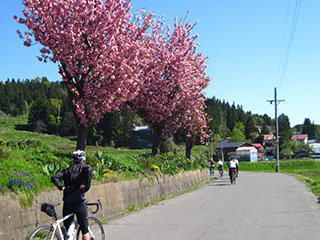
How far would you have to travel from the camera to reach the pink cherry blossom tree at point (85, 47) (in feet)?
38.5

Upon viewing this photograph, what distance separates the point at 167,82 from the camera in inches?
785

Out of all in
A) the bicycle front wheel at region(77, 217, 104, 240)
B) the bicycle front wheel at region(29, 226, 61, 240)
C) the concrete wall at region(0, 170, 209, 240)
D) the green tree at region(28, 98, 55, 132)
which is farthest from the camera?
the green tree at region(28, 98, 55, 132)

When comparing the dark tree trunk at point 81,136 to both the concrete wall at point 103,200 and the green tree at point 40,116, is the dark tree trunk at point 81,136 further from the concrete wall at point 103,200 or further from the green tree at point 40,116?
the green tree at point 40,116

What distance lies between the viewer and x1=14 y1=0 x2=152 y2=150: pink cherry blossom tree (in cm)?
1175

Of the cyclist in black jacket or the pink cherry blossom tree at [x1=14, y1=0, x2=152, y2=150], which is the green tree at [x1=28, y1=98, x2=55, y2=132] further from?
the cyclist in black jacket

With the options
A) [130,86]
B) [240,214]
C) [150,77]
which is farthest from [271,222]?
[150,77]

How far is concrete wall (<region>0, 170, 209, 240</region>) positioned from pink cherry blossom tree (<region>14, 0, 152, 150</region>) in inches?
112

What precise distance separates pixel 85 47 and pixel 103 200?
5.91m

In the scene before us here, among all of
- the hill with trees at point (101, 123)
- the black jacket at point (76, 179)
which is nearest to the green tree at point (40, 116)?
the hill with trees at point (101, 123)

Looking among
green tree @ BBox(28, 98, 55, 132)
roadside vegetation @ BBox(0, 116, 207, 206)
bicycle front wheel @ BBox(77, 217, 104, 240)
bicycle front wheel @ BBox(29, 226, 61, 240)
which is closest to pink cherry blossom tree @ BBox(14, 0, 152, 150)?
roadside vegetation @ BBox(0, 116, 207, 206)

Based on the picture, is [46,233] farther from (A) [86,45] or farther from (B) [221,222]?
(A) [86,45]

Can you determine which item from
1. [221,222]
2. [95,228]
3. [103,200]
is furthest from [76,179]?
[221,222]

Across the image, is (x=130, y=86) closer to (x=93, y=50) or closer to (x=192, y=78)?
(x=93, y=50)

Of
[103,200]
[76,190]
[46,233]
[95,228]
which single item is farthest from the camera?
[103,200]
